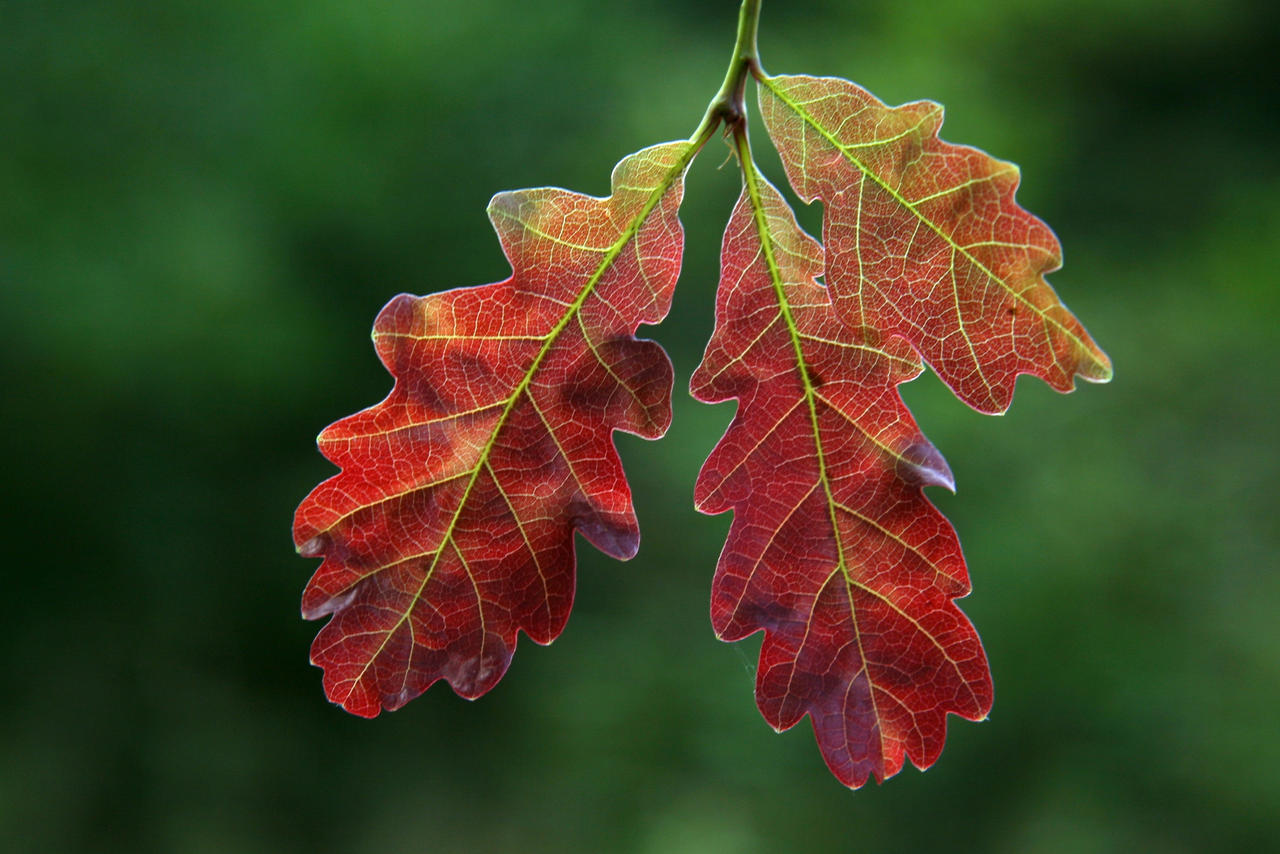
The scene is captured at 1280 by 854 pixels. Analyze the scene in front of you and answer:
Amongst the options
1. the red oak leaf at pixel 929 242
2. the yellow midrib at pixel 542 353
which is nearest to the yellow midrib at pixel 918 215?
→ the red oak leaf at pixel 929 242

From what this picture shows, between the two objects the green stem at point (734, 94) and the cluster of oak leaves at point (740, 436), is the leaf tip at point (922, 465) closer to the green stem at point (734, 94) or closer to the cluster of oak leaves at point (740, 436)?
the cluster of oak leaves at point (740, 436)

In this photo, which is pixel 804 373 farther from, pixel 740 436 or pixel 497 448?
pixel 497 448

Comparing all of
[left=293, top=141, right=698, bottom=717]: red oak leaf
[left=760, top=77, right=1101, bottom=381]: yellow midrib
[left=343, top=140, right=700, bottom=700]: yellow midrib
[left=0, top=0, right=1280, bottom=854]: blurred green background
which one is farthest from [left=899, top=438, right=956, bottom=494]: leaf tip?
[left=0, top=0, right=1280, bottom=854]: blurred green background

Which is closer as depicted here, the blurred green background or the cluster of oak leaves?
the cluster of oak leaves

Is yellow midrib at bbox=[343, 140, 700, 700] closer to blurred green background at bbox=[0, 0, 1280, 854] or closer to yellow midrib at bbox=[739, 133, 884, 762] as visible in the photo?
yellow midrib at bbox=[739, 133, 884, 762]

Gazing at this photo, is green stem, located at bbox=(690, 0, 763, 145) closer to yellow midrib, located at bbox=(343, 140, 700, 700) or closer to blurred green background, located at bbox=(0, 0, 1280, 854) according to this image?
yellow midrib, located at bbox=(343, 140, 700, 700)

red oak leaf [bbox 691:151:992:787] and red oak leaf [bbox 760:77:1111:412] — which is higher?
red oak leaf [bbox 760:77:1111:412]

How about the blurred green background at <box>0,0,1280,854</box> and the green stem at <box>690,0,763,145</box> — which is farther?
the blurred green background at <box>0,0,1280,854</box>

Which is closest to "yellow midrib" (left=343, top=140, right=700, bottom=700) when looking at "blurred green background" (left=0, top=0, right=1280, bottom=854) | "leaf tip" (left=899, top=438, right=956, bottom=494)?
"leaf tip" (left=899, top=438, right=956, bottom=494)
